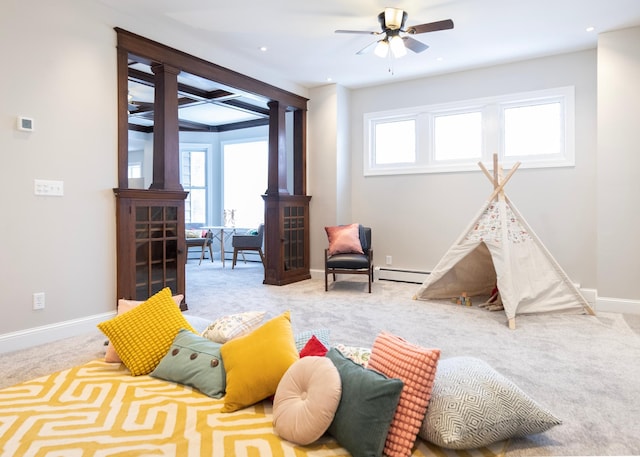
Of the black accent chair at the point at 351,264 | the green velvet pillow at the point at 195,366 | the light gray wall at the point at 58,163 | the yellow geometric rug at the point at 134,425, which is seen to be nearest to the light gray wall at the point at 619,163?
the black accent chair at the point at 351,264

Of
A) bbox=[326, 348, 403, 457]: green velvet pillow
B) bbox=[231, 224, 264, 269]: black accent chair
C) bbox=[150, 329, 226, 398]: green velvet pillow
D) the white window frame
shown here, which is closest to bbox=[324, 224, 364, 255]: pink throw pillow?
bbox=[231, 224, 264, 269]: black accent chair

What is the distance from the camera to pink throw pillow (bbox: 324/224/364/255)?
533cm

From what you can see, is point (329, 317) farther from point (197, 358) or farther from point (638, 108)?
point (638, 108)

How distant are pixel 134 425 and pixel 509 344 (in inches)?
106

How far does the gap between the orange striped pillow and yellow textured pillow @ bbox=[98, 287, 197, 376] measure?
4.24ft

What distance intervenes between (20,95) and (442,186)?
4.59 metres

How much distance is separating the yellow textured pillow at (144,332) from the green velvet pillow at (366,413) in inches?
46.6

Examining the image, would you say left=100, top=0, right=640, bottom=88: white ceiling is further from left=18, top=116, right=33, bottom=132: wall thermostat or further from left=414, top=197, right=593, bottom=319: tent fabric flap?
left=414, top=197, right=593, bottom=319: tent fabric flap

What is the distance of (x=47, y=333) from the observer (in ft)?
10.8

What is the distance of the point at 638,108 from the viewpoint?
4.14 m

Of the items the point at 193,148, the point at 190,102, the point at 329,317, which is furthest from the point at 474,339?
the point at 193,148

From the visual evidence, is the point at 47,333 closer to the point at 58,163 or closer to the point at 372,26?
the point at 58,163

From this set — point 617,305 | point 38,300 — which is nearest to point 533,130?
point 617,305

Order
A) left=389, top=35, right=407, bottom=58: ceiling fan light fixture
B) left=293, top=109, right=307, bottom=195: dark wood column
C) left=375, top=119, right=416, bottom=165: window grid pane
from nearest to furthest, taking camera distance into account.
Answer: left=389, top=35, right=407, bottom=58: ceiling fan light fixture → left=375, top=119, right=416, bottom=165: window grid pane → left=293, top=109, right=307, bottom=195: dark wood column
